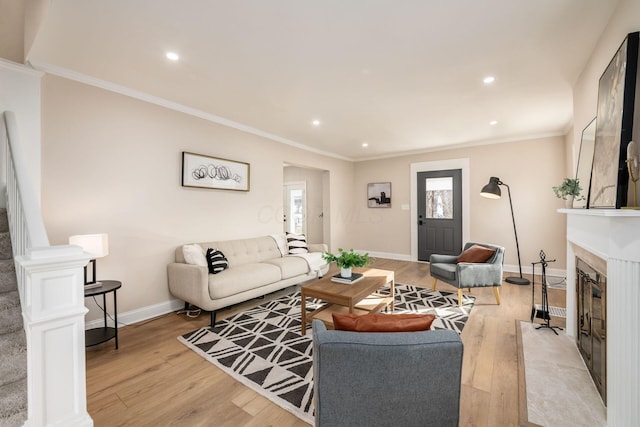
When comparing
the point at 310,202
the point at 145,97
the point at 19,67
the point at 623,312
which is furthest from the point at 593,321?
the point at 310,202

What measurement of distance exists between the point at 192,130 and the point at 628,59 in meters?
3.92

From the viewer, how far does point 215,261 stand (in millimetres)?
3340

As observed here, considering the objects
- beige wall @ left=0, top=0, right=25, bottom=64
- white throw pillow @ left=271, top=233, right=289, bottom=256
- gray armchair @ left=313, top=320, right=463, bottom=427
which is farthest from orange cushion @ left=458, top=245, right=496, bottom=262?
beige wall @ left=0, top=0, right=25, bottom=64

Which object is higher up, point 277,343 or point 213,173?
point 213,173

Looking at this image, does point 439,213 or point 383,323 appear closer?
point 383,323

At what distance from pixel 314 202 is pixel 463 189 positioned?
131 inches

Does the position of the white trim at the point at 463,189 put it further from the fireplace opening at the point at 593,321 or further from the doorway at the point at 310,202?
the fireplace opening at the point at 593,321

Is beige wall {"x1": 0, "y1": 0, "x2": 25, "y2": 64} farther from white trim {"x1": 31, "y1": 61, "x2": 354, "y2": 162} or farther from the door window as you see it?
the door window

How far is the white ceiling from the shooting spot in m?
1.82

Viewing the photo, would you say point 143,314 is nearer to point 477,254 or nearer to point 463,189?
point 477,254

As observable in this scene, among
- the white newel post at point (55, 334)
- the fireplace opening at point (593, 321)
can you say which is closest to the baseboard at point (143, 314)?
the white newel post at point (55, 334)

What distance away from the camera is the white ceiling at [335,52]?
1.82 meters

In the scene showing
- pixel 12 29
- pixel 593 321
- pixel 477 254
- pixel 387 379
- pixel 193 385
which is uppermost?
pixel 12 29

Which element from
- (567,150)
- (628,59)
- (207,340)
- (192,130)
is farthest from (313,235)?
(628,59)
